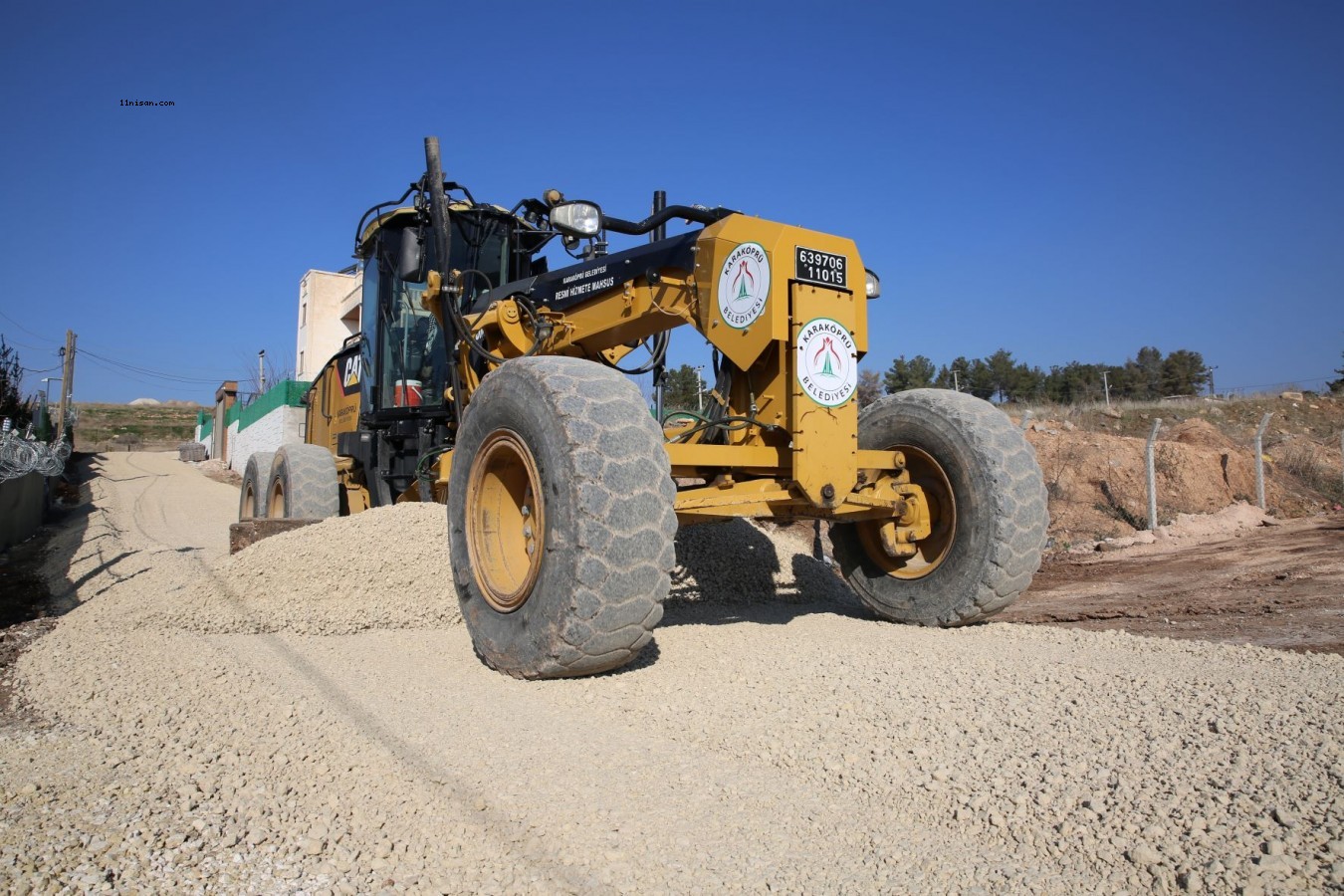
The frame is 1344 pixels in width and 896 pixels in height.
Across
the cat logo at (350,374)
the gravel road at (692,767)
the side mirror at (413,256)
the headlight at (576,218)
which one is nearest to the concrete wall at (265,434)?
the cat logo at (350,374)

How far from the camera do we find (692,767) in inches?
115

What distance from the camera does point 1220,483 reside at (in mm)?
15062

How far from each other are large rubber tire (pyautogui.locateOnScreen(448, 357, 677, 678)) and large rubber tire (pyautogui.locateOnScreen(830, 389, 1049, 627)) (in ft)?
6.25

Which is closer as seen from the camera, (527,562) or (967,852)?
(967,852)

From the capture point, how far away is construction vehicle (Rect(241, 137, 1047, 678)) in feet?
12.4

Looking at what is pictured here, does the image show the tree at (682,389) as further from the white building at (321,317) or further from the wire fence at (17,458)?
the white building at (321,317)

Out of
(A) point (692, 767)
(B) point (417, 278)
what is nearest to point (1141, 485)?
(B) point (417, 278)

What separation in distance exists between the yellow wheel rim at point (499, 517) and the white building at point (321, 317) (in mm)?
25530

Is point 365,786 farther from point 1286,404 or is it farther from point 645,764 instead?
point 1286,404

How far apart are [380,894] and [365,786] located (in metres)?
0.64

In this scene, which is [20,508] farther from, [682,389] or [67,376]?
[67,376]

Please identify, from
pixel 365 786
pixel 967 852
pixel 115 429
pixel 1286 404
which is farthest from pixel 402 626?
pixel 115 429

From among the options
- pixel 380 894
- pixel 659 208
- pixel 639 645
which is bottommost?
pixel 380 894

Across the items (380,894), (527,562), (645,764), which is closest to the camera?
(380,894)
